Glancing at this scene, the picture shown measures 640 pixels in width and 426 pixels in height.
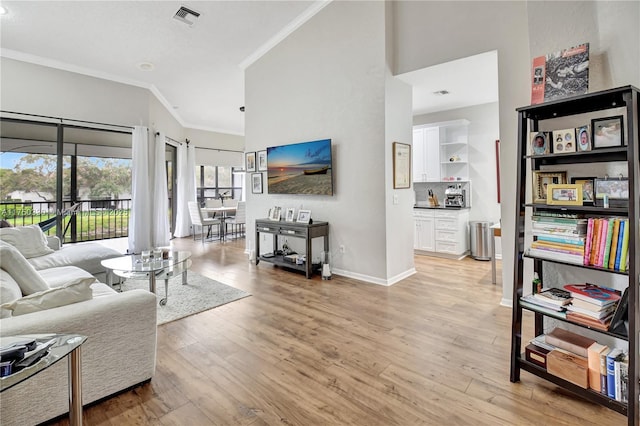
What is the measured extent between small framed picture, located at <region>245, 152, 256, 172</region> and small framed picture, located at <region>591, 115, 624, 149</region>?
4719mm

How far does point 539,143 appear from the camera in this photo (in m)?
1.92

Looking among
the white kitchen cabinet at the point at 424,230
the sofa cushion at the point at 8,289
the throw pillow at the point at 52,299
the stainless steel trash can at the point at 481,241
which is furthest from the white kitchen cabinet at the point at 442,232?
the sofa cushion at the point at 8,289

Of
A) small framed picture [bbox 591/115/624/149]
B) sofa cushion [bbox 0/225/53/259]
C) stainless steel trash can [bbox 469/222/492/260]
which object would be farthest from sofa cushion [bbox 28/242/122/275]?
stainless steel trash can [bbox 469/222/492/260]

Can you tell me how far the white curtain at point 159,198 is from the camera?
6.27 m

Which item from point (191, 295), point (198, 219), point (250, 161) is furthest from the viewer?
point (198, 219)

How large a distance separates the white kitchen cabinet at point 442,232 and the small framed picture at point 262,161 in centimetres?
285

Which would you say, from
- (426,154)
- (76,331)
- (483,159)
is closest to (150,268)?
(76,331)

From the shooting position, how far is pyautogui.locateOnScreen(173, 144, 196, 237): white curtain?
8.21 metres

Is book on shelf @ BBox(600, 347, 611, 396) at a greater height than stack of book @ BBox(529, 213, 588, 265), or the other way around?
stack of book @ BBox(529, 213, 588, 265)

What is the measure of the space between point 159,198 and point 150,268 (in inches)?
145

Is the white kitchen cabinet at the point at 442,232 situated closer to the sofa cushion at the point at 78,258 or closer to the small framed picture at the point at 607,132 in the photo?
the small framed picture at the point at 607,132

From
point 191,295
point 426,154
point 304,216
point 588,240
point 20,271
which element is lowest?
point 191,295

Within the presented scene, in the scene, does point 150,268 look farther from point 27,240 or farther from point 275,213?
point 275,213

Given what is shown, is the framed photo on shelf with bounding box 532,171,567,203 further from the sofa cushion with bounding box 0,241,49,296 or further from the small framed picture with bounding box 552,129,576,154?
the sofa cushion with bounding box 0,241,49,296
